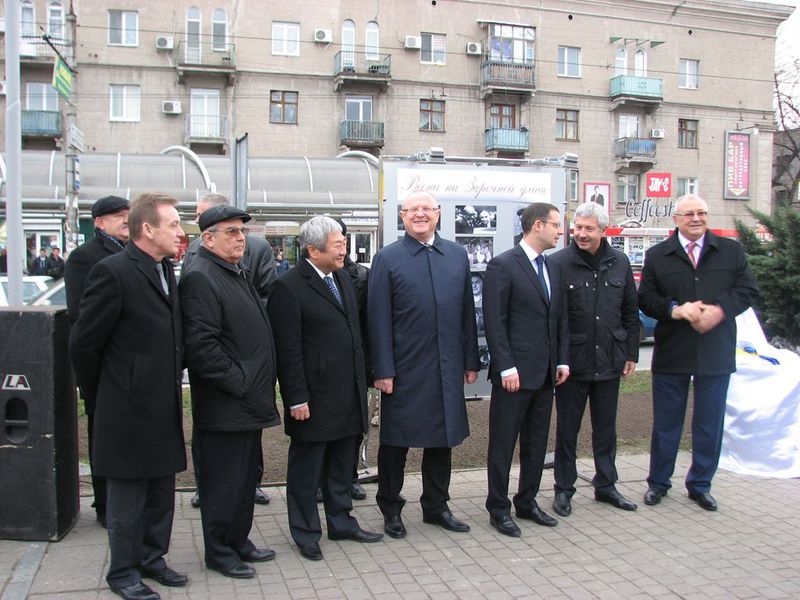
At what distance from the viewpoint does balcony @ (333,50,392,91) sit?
37250 mm

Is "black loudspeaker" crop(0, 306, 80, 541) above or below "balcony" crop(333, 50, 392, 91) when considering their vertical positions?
below

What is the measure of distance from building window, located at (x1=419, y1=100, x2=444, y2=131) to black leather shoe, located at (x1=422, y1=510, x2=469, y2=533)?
35.4 meters

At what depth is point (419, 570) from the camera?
4.31 metres

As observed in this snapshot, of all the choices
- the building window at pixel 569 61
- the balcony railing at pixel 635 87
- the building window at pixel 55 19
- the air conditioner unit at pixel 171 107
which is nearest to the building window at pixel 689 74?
the balcony railing at pixel 635 87

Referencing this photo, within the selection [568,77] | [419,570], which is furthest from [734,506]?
[568,77]

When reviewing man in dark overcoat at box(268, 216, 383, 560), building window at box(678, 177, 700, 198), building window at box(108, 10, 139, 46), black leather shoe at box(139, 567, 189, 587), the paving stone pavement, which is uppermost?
building window at box(108, 10, 139, 46)

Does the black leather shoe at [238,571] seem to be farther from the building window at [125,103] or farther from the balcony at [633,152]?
the balcony at [633,152]

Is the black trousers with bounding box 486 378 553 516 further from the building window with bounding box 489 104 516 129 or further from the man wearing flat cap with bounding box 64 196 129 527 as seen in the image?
the building window with bounding box 489 104 516 129

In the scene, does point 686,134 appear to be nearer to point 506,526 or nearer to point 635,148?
point 635,148

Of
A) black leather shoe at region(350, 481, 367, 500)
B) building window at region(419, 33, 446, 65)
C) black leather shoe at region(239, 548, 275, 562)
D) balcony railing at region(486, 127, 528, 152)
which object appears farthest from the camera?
balcony railing at region(486, 127, 528, 152)

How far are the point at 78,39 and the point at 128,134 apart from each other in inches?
186

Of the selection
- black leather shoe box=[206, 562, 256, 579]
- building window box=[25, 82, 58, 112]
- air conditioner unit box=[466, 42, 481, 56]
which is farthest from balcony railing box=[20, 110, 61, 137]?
black leather shoe box=[206, 562, 256, 579]

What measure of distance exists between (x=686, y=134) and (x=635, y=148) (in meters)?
4.47

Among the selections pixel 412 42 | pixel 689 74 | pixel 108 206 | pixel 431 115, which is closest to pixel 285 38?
pixel 412 42
